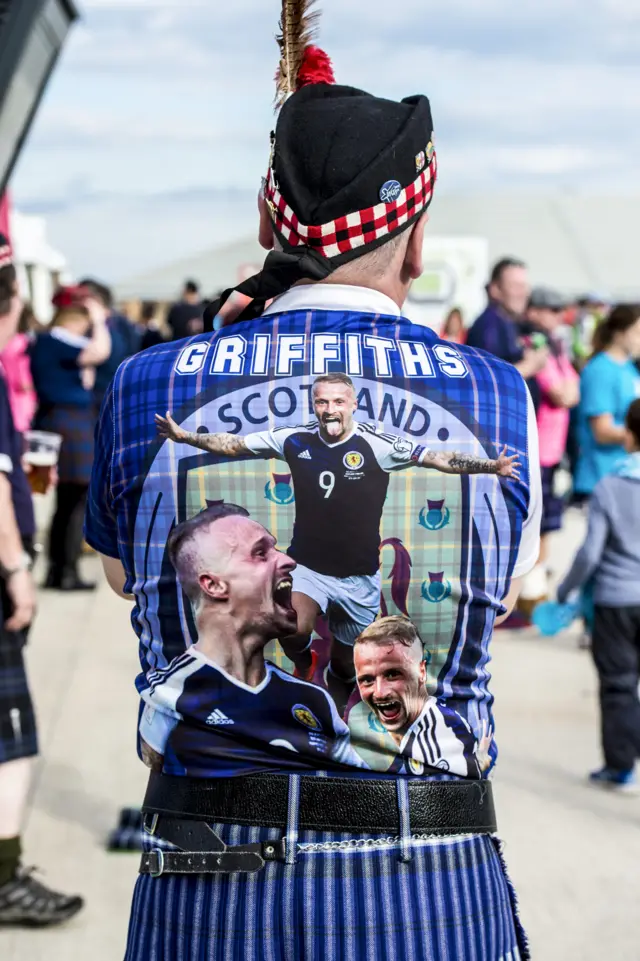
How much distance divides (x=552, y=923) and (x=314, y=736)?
2.63 metres

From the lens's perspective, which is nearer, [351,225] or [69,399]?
[351,225]

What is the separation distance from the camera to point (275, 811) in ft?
5.75

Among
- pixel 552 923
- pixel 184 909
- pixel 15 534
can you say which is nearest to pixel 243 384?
pixel 184 909

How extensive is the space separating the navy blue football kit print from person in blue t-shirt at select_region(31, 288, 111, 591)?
702cm

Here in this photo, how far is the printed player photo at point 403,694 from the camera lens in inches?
70.2

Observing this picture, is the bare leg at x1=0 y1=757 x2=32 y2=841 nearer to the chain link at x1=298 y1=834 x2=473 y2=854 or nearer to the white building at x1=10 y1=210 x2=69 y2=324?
the chain link at x1=298 y1=834 x2=473 y2=854

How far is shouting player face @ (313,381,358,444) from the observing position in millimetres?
1798

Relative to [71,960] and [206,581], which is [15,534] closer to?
[71,960]

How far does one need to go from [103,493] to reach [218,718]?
15.1 inches

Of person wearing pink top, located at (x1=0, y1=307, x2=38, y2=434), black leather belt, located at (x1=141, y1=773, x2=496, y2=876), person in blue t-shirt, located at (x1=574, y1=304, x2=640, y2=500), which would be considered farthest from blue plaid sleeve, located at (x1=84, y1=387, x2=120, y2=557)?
person wearing pink top, located at (x1=0, y1=307, x2=38, y2=434)

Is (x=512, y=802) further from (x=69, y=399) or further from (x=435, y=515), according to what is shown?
(x=69, y=399)

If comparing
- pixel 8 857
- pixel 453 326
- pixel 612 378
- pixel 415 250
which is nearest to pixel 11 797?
pixel 8 857

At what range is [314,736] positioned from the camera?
176 cm

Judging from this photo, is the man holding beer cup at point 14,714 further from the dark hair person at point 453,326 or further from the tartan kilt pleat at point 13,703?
the dark hair person at point 453,326
